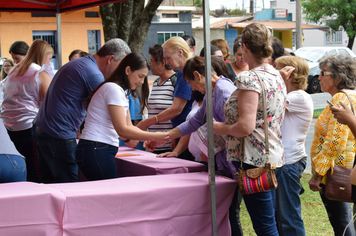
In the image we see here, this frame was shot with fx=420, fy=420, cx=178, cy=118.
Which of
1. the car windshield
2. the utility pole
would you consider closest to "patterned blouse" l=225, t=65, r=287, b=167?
the car windshield

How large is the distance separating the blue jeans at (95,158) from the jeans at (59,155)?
335mm

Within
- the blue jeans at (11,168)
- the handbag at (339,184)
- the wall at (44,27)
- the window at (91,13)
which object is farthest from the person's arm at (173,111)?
the window at (91,13)

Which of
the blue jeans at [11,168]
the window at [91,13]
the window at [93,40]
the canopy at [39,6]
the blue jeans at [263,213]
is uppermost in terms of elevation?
the window at [91,13]

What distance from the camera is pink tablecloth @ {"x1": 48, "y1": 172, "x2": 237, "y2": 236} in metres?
2.23

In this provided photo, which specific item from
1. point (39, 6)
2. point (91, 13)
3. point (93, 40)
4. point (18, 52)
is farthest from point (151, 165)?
point (93, 40)

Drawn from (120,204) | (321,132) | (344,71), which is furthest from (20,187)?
(344,71)

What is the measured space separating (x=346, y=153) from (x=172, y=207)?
46.4 inches

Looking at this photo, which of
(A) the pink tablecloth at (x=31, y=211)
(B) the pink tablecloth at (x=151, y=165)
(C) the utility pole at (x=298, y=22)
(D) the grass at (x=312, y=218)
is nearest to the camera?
(A) the pink tablecloth at (x=31, y=211)

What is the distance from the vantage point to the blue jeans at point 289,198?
303cm

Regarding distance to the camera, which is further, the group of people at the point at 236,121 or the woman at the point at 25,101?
the woman at the point at 25,101

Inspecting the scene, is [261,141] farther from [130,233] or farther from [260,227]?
[130,233]

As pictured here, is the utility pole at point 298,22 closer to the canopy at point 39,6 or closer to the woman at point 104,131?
the canopy at point 39,6

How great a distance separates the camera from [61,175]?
3.11 m

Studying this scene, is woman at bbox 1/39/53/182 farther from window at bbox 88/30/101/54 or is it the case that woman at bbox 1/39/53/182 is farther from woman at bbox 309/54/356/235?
window at bbox 88/30/101/54
